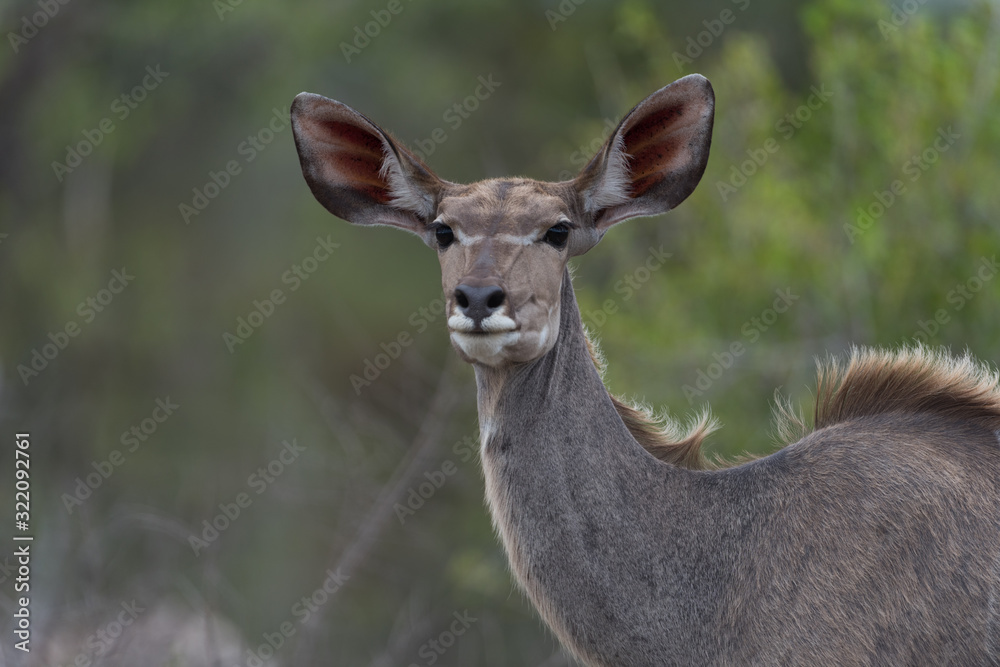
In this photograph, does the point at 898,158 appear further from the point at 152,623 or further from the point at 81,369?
the point at 81,369

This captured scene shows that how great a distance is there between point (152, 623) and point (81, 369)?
1034cm

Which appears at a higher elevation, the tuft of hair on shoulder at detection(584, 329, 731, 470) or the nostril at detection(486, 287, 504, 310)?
the nostril at detection(486, 287, 504, 310)

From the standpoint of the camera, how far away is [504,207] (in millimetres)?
4855

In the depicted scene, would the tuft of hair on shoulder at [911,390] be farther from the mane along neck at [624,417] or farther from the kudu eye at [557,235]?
the kudu eye at [557,235]

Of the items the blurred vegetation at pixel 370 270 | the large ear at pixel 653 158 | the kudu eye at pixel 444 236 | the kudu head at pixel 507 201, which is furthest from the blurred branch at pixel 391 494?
the large ear at pixel 653 158

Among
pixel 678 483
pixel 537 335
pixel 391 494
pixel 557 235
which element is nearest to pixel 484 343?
pixel 537 335

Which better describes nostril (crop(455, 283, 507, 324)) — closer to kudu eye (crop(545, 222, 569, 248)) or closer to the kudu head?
the kudu head

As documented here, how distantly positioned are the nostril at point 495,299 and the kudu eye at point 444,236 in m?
0.59

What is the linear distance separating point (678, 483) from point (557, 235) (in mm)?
1123

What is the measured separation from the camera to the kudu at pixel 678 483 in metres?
4.52

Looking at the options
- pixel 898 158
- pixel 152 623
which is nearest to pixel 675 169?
pixel 898 158

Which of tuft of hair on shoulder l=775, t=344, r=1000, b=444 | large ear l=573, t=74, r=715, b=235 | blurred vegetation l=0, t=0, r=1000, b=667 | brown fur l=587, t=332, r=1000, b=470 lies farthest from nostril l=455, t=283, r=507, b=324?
blurred vegetation l=0, t=0, r=1000, b=667

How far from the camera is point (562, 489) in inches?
185

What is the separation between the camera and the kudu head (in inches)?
178
